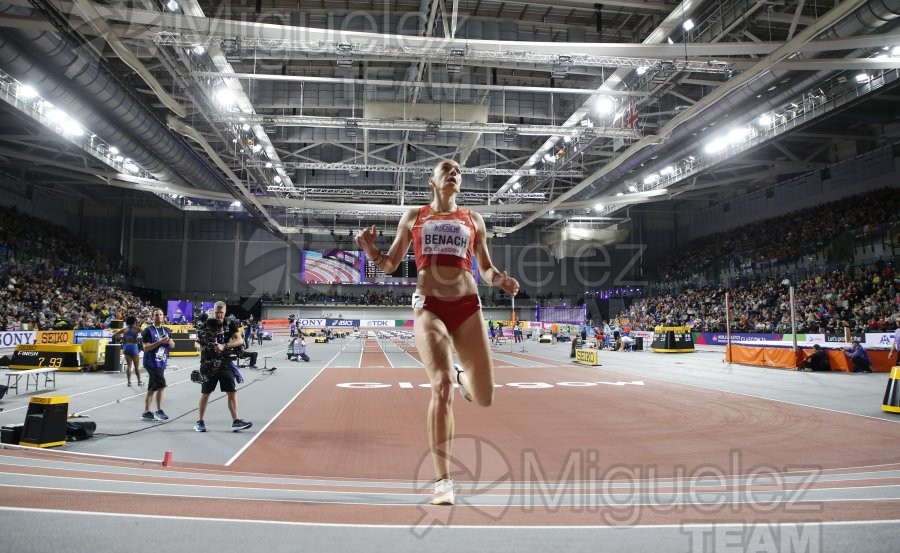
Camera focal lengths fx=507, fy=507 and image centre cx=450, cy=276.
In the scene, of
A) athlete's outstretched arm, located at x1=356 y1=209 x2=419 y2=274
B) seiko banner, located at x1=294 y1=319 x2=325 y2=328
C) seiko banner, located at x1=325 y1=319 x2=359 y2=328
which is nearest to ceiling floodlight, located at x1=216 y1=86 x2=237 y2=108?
athlete's outstretched arm, located at x1=356 y1=209 x2=419 y2=274

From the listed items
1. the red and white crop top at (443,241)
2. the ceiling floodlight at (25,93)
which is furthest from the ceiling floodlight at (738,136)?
the ceiling floodlight at (25,93)

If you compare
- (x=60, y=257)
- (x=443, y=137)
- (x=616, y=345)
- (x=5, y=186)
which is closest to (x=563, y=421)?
(x=443, y=137)

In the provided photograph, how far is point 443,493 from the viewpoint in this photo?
3355mm

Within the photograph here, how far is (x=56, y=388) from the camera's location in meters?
12.1

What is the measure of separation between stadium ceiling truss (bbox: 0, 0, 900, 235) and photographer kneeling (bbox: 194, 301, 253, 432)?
32.2ft

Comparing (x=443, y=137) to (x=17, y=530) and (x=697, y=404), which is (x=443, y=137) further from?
(x=17, y=530)

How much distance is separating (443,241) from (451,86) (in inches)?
683

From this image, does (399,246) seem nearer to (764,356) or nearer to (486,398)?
(486,398)

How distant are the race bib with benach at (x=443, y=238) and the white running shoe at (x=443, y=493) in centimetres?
161

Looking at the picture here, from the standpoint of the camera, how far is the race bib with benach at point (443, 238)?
151 inches

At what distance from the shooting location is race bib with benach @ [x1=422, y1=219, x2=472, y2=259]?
384cm

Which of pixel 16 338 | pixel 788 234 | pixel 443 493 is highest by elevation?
pixel 788 234

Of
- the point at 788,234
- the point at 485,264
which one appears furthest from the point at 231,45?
the point at 788,234

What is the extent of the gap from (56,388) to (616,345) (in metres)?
26.7
